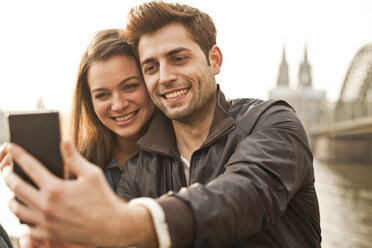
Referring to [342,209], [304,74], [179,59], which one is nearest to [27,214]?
[179,59]

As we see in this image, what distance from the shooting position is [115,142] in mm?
2693

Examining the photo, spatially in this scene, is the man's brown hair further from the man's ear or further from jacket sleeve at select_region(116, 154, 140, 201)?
jacket sleeve at select_region(116, 154, 140, 201)

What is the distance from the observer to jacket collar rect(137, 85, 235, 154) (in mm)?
1797

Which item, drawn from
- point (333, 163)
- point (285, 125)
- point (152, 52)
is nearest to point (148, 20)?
point (152, 52)

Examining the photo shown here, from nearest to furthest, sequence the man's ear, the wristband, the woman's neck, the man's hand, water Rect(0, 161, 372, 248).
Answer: the man's hand < the wristband < the man's ear < the woman's neck < water Rect(0, 161, 372, 248)

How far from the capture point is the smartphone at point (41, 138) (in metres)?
0.84

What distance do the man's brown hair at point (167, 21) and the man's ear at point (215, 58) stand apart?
0.15ft

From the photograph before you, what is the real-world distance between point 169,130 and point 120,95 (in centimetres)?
41

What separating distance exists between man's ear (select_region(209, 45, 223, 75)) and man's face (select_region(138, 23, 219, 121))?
0.17m

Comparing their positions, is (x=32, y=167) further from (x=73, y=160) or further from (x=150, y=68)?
(x=150, y=68)

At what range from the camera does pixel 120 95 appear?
2.36 metres

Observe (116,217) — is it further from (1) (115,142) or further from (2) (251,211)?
(1) (115,142)

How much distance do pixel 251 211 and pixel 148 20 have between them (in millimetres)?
1257

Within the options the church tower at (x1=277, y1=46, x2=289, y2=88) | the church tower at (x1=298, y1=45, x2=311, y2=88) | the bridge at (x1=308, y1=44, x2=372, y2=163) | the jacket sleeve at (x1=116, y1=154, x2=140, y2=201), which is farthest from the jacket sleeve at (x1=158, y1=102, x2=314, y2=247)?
the church tower at (x1=277, y1=46, x2=289, y2=88)
